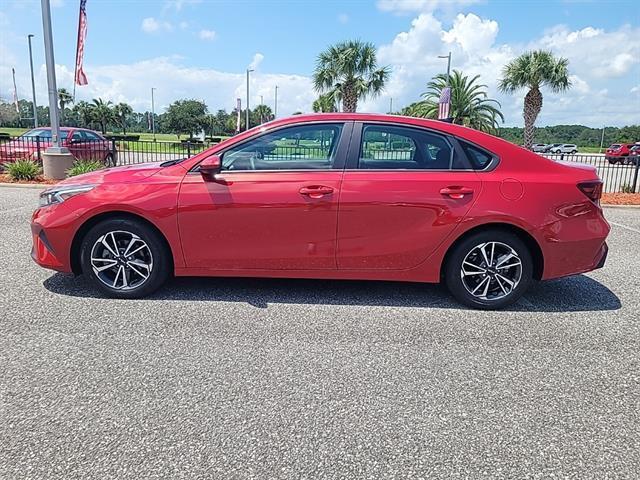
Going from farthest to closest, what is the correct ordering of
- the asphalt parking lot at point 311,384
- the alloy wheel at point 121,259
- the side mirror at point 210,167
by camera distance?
the alloy wheel at point 121,259, the side mirror at point 210,167, the asphalt parking lot at point 311,384

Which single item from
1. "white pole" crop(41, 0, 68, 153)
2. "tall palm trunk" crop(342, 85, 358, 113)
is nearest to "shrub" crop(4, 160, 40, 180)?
"white pole" crop(41, 0, 68, 153)

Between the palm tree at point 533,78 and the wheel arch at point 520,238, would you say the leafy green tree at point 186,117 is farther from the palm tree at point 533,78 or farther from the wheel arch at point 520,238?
the wheel arch at point 520,238

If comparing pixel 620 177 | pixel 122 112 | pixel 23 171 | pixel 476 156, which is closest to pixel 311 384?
pixel 476 156

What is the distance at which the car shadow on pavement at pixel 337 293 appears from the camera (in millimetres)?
4293

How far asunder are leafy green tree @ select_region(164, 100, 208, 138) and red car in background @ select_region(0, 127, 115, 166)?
7236 centimetres

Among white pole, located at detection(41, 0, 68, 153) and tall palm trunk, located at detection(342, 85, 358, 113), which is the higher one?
tall palm trunk, located at detection(342, 85, 358, 113)

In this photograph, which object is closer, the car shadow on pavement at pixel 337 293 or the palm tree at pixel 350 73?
the car shadow on pavement at pixel 337 293

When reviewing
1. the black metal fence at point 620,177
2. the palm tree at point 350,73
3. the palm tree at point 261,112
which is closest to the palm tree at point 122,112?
the palm tree at point 261,112

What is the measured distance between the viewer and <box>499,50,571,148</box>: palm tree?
2492 cm

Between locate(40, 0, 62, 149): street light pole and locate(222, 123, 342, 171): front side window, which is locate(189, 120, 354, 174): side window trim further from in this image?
locate(40, 0, 62, 149): street light pole

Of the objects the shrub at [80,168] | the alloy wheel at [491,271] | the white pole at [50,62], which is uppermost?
the white pole at [50,62]

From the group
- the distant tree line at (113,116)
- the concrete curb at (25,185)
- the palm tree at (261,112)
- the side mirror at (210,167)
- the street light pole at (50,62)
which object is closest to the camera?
the side mirror at (210,167)

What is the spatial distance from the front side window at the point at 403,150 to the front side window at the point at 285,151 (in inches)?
11.2

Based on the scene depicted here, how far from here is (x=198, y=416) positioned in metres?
2.55
